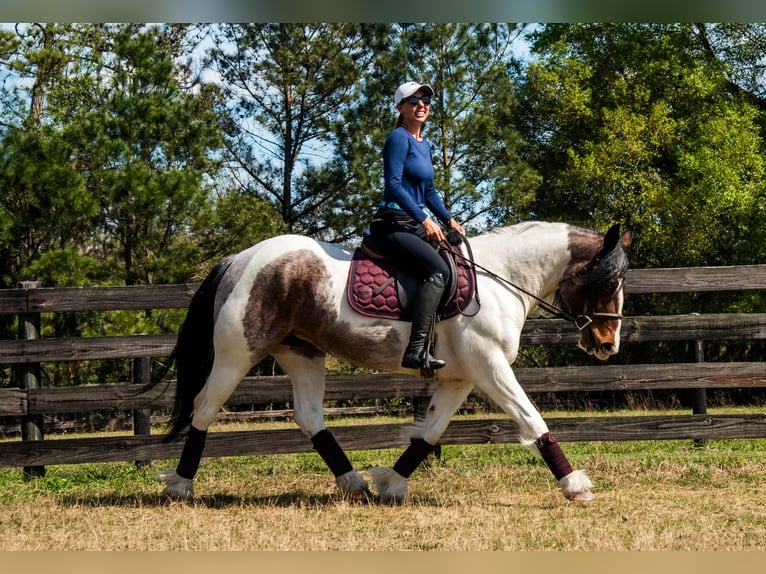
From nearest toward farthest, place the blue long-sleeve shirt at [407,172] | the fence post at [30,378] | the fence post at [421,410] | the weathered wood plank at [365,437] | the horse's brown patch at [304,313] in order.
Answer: the blue long-sleeve shirt at [407,172] → the horse's brown patch at [304,313] → the fence post at [421,410] → the weathered wood plank at [365,437] → the fence post at [30,378]

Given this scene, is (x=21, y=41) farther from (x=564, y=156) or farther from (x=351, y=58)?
(x=564, y=156)

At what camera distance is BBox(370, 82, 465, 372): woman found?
5.48 m

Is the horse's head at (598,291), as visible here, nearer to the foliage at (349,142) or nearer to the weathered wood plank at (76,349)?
the weathered wood plank at (76,349)

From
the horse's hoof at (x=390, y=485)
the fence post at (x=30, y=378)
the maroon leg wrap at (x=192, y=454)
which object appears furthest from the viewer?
the fence post at (x=30, y=378)

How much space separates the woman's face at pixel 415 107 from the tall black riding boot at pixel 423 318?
1.09 m

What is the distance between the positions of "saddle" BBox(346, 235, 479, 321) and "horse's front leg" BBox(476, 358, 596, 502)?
442 mm

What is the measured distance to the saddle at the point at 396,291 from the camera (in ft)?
18.4

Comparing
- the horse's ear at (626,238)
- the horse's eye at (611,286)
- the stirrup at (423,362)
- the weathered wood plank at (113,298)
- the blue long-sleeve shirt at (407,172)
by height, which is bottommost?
the stirrup at (423,362)

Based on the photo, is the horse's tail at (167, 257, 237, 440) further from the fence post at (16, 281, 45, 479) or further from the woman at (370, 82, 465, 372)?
the fence post at (16, 281, 45, 479)

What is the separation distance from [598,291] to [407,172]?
150cm

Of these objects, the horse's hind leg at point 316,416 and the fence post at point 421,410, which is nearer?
the horse's hind leg at point 316,416

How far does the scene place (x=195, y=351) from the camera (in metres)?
6.00

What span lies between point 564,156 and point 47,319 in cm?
1632

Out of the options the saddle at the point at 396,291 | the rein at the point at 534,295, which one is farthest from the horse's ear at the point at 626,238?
the saddle at the point at 396,291
